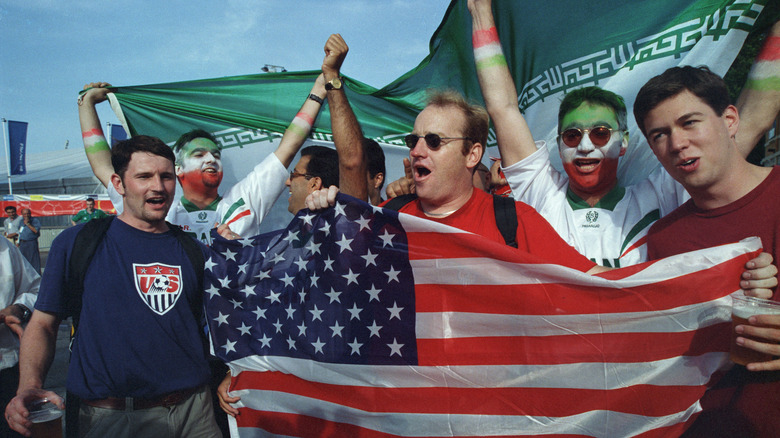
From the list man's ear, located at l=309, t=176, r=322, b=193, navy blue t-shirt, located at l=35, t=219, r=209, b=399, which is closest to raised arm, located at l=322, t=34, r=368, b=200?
man's ear, located at l=309, t=176, r=322, b=193

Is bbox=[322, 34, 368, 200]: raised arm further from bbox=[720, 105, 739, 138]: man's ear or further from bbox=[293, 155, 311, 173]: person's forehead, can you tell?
bbox=[720, 105, 739, 138]: man's ear

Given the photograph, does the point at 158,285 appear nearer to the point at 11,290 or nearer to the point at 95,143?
the point at 11,290

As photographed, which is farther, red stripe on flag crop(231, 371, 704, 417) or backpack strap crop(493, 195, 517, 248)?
backpack strap crop(493, 195, 517, 248)

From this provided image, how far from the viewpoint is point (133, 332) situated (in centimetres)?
267

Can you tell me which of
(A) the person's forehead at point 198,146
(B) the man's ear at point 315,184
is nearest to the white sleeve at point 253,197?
(A) the person's forehead at point 198,146

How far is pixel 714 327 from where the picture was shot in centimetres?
221

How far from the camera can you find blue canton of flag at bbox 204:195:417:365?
8.38ft

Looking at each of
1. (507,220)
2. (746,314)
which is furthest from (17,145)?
(746,314)

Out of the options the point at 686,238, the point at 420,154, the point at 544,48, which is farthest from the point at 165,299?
the point at 544,48

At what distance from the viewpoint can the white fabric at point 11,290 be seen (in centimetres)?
326

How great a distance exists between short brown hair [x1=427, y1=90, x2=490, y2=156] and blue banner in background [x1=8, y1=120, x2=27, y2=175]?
3310 centimetres

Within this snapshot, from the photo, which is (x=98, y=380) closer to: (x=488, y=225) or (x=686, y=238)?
(x=488, y=225)

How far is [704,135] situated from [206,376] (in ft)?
9.23

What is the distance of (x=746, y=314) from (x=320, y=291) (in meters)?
1.90
